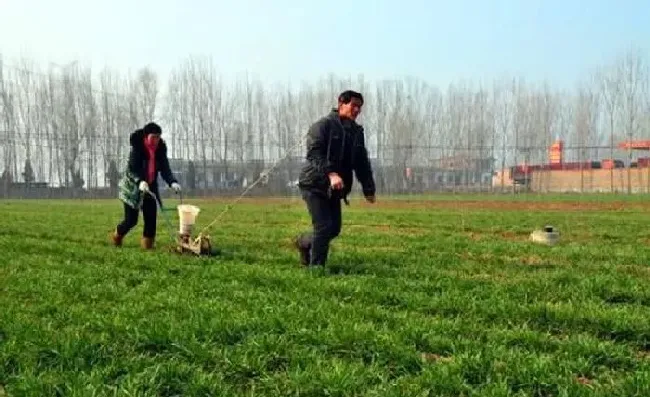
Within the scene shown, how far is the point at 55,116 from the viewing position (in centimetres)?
6875

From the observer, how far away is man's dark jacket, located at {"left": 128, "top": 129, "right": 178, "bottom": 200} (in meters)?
9.91

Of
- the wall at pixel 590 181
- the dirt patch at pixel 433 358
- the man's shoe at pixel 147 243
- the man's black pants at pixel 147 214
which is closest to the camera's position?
the dirt patch at pixel 433 358

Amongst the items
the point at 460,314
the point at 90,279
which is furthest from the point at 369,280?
the point at 90,279

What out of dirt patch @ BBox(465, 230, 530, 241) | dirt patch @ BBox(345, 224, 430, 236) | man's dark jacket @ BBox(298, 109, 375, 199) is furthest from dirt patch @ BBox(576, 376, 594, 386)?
dirt patch @ BBox(345, 224, 430, 236)

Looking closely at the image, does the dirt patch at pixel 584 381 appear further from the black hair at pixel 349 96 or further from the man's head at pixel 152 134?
the man's head at pixel 152 134

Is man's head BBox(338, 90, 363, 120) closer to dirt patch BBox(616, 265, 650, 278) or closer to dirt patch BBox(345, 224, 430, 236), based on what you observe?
dirt patch BBox(616, 265, 650, 278)

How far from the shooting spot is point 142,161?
9992 millimetres

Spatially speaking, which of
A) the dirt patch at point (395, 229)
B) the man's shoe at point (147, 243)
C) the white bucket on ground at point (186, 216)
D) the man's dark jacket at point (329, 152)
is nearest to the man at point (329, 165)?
the man's dark jacket at point (329, 152)

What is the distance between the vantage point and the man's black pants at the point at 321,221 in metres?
7.58

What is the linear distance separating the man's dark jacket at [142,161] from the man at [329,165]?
2927 millimetres

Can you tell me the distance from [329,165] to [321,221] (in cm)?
60

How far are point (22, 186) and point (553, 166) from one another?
48.3 m

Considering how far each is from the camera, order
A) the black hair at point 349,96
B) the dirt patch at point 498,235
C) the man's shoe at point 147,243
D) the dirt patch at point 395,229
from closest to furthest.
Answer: the black hair at point 349,96, the man's shoe at point 147,243, the dirt patch at point 498,235, the dirt patch at point 395,229

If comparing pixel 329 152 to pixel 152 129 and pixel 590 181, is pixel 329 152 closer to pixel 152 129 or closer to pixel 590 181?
pixel 152 129
